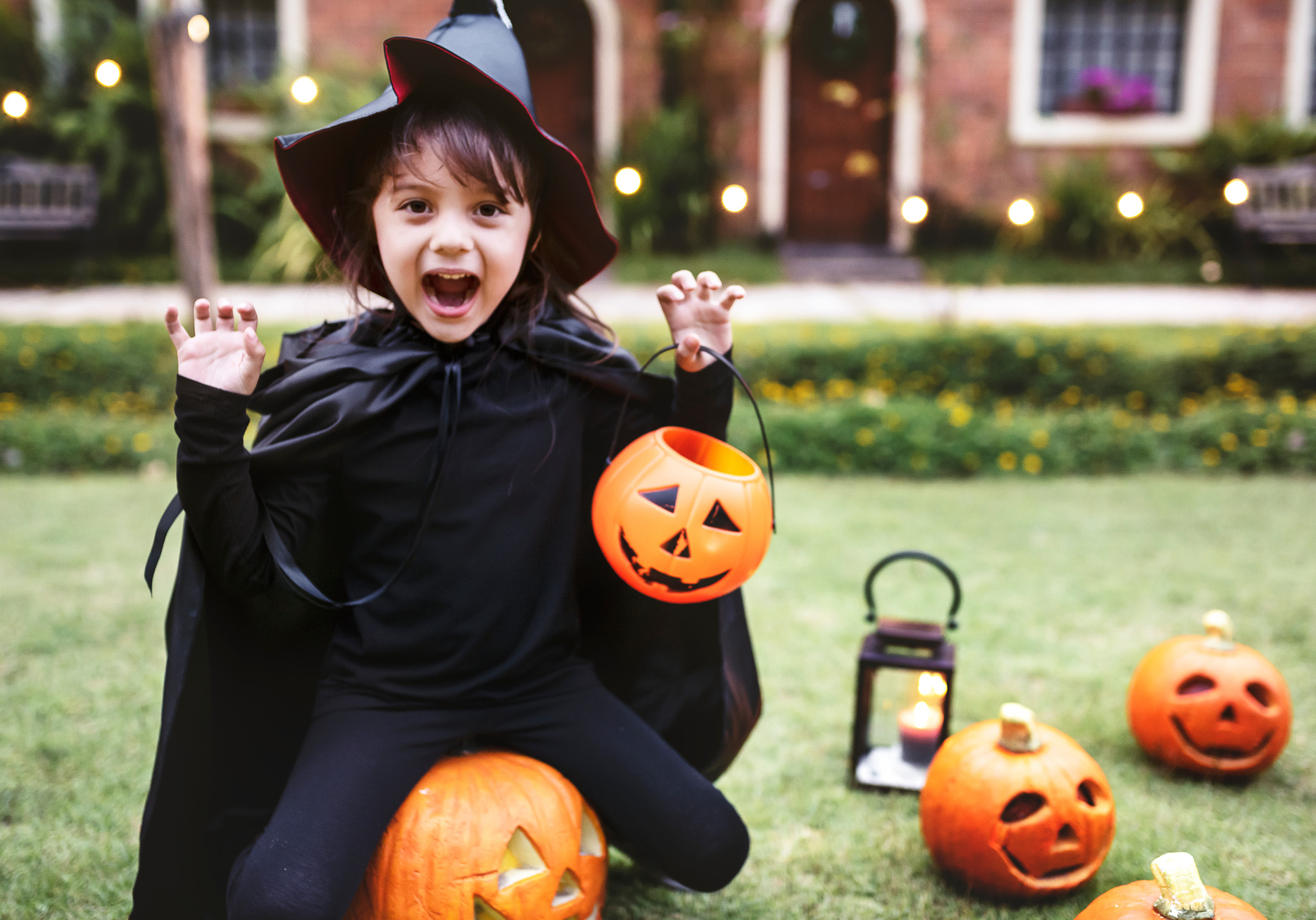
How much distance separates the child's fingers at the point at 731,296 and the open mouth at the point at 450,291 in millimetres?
477

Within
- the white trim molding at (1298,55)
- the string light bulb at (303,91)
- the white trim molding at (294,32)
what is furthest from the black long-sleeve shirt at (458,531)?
the white trim molding at (1298,55)

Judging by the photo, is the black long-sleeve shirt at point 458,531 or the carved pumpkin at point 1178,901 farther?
the black long-sleeve shirt at point 458,531

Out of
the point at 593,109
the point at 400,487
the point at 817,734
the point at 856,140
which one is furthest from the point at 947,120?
the point at 400,487

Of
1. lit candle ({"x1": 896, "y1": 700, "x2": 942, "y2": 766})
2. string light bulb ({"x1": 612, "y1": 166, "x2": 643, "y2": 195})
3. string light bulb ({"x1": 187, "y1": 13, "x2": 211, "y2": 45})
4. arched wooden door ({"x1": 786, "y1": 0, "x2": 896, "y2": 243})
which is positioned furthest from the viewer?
arched wooden door ({"x1": 786, "y1": 0, "x2": 896, "y2": 243})

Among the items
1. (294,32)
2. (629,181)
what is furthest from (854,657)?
(294,32)

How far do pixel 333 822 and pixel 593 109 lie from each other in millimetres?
11354

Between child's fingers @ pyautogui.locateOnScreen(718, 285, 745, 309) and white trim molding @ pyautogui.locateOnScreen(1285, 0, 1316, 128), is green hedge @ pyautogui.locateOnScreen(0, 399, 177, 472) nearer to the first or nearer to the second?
child's fingers @ pyautogui.locateOnScreen(718, 285, 745, 309)

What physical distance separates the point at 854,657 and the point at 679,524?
6.48 ft

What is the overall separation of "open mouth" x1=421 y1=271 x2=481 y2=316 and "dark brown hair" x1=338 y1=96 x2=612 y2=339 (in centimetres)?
13

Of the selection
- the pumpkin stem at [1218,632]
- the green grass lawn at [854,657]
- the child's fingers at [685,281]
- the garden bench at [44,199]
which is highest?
the garden bench at [44,199]

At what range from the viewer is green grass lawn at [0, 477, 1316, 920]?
2.31 meters

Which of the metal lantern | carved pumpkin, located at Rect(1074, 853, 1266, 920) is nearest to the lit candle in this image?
the metal lantern

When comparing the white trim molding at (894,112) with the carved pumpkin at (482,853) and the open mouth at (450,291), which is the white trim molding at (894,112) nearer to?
the open mouth at (450,291)

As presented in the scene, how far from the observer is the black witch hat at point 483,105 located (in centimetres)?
186
